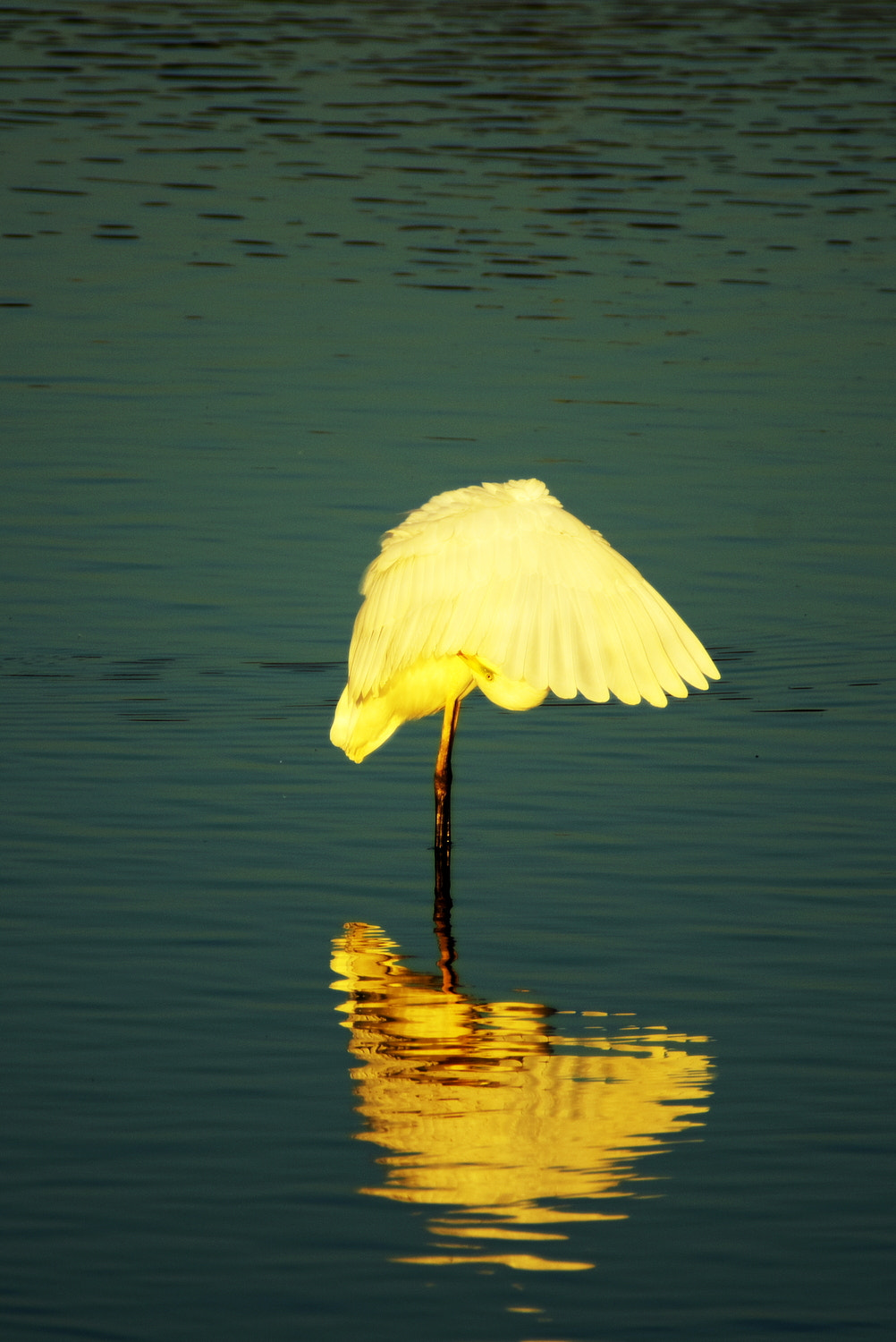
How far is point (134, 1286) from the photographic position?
6.00 meters

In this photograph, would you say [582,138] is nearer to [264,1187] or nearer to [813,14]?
[813,14]

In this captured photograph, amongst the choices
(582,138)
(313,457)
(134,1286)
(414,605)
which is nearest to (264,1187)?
(134,1286)

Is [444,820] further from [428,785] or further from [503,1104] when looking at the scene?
[503,1104]

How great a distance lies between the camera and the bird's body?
8805 millimetres

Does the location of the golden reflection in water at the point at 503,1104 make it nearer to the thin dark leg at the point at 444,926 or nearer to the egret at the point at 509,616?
the thin dark leg at the point at 444,926

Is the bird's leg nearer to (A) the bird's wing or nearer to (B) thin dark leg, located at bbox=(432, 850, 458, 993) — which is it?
(B) thin dark leg, located at bbox=(432, 850, 458, 993)

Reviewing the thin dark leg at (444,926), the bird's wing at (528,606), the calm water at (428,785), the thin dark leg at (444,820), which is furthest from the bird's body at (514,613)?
the calm water at (428,785)

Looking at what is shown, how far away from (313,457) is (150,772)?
6.21 metres

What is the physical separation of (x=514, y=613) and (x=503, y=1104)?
2.34 meters

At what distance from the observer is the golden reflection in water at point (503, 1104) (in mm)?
6461

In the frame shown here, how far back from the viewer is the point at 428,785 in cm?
1073

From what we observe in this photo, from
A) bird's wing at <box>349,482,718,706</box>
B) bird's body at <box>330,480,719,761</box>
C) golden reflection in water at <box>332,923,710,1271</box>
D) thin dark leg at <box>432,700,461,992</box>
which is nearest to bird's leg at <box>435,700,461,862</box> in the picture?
thin dark leg at <box>432,700,461,992</box>

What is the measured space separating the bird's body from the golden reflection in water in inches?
54.1

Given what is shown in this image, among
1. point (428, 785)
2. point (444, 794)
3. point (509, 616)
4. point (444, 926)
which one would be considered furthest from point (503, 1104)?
point (428, 785)
